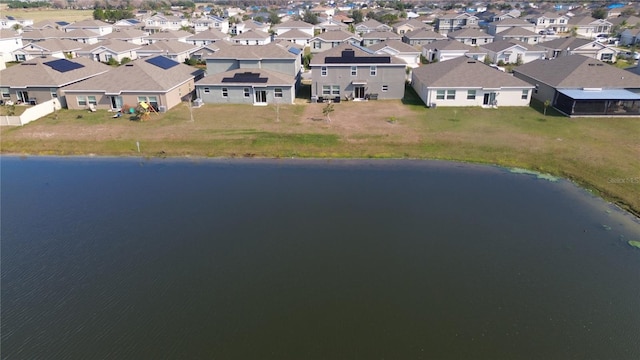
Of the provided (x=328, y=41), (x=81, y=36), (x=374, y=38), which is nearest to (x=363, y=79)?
(x=328, y=41)

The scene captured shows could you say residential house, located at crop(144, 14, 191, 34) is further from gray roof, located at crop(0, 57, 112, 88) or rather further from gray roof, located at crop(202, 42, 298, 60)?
gray roof, located at crop(202, 42, 298, 60)

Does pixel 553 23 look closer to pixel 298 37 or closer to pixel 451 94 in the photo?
pixel 298 37

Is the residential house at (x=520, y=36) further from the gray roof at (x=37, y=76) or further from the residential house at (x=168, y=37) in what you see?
the gray roof at (x=37, y=76)

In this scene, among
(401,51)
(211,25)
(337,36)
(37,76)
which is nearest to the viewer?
(37,76)

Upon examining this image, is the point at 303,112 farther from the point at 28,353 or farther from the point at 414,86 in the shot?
the point at 28,353

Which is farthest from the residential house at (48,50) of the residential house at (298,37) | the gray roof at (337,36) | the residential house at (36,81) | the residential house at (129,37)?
the gray roof at (337,36)
